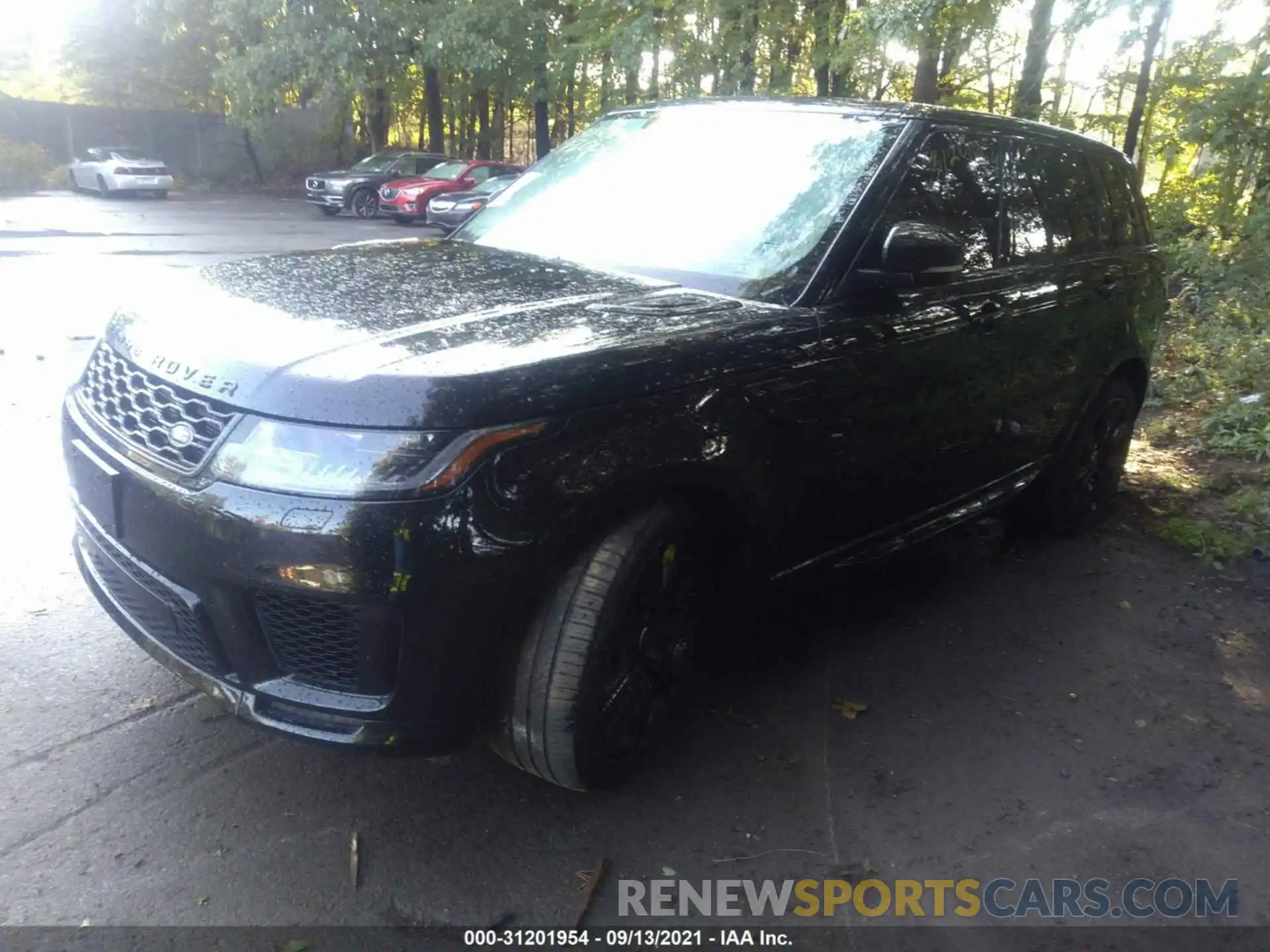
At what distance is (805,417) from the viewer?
309 cm

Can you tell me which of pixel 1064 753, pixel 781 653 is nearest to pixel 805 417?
pixel 781 653

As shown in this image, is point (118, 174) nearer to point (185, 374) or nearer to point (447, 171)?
point (447, 171)

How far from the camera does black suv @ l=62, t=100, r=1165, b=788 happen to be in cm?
228

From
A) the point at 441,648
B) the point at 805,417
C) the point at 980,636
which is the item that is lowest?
the point at 980,636

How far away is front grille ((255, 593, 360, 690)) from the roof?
2502 mm

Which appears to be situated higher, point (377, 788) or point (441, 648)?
point (441, 648)

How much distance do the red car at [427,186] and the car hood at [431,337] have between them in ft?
69.5

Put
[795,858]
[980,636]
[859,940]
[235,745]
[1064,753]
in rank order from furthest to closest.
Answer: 1. [980,636]
2. [1064,753]
3. [235,745]
4. [795,858]
5. [859,940]

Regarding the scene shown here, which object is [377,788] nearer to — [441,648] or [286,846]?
[286,846]

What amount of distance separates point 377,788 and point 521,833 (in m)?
0.44

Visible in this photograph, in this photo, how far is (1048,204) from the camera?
444 centimetres

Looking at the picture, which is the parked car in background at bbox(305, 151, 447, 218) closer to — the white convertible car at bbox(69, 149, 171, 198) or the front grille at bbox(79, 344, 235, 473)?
the white convertible car at bbox(69, 149, 171, 198)

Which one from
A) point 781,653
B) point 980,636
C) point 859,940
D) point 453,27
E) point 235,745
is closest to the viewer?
point 859,940

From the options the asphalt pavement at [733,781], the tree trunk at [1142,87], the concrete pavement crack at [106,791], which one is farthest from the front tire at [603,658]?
the tree trunk at [1142,87]
